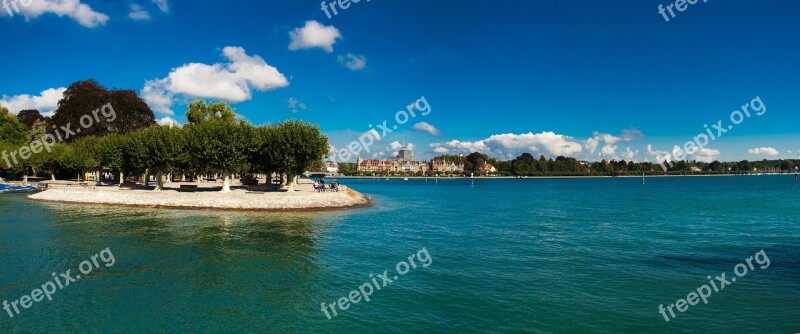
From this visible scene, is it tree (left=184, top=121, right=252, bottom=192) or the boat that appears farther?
the boat

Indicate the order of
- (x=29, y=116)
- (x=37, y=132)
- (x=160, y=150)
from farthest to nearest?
(x=29, y=116) → (x=37, y=132) → (x=160, y=150)

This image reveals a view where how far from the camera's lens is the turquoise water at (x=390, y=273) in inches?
585

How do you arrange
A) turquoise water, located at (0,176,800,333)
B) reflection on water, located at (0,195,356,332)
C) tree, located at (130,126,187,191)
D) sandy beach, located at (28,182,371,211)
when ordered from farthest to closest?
tree, located at (130,126,187,191)
sandy beach, located at (28,182,371,211)
reflection on water, located at (0,195,356,332)
turquoise water, located at (0,176,800,333)

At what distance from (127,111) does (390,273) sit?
91970 mm

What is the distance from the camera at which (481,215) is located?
170 ft

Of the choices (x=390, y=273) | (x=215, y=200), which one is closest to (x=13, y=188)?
(x=215, y=200)

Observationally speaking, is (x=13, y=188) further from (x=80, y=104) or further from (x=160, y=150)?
(x=160, y=150)

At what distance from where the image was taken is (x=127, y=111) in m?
93.2

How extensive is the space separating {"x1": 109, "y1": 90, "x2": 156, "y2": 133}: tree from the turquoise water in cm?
6116

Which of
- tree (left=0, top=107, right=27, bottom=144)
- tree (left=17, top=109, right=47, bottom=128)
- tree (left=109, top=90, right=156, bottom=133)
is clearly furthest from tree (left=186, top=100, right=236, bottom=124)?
tree (left=17, top=109, right=47, bottom=128)

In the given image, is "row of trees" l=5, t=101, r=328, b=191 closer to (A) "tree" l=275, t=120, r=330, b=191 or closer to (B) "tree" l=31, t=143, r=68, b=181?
(A) "tree" l=275, t=120, r=330, b=191

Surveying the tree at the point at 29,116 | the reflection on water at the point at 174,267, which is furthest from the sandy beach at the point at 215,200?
the tree at the point at 29,116

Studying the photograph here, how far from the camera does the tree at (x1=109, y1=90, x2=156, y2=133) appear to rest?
91500 mm

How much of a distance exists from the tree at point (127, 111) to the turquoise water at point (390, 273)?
6116cm
